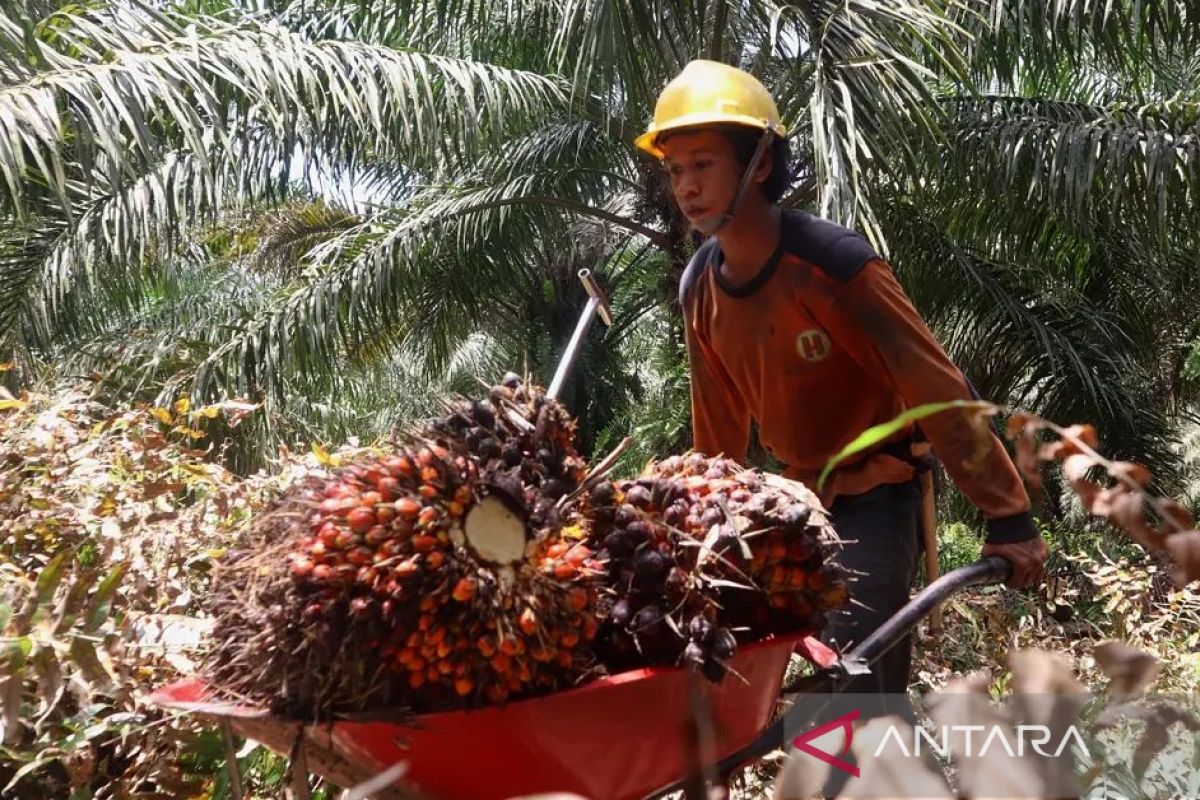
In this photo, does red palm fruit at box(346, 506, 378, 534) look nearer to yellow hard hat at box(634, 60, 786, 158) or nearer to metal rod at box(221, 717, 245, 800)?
metal rod at box(221, 717, 245, 800)

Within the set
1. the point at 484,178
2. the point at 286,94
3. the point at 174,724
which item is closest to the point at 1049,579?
the point at 484,178

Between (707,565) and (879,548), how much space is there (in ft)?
3.50

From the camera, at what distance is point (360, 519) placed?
1.31 m

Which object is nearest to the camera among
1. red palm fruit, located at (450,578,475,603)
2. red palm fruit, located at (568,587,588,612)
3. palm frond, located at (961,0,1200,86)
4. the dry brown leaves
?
the dry brown leaves

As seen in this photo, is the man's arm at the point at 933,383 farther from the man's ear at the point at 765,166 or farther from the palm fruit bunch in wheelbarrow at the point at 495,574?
the palm fruit bunch in wheelbarrow at the point at 495,574

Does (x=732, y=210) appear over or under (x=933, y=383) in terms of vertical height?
over

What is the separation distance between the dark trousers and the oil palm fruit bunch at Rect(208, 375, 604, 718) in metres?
1.17

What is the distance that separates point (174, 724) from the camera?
2047mm

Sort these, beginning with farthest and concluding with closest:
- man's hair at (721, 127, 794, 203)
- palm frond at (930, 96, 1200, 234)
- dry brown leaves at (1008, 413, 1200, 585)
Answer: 1. palm frond at (930, 96, 1200, 234)
2. man's hair at (721, 127, 794, 203)
3. dry brown leaves at (1008, 413, 1200, 585)

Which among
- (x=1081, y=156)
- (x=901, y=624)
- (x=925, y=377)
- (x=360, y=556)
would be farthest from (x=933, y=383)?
(x=1081, y=156)

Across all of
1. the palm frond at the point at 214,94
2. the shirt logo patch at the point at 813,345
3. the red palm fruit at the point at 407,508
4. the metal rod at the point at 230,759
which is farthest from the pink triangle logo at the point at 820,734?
the palm frond at the point at 214,94

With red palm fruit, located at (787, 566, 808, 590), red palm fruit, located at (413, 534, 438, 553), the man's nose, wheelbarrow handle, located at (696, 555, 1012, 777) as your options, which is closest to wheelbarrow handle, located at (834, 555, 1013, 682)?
wheelbarrow handle, located at (696, 555, 1012, 777)

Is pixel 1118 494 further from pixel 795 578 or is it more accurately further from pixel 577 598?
pixel 795 578

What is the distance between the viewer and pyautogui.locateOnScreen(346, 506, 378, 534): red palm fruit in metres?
1.31
